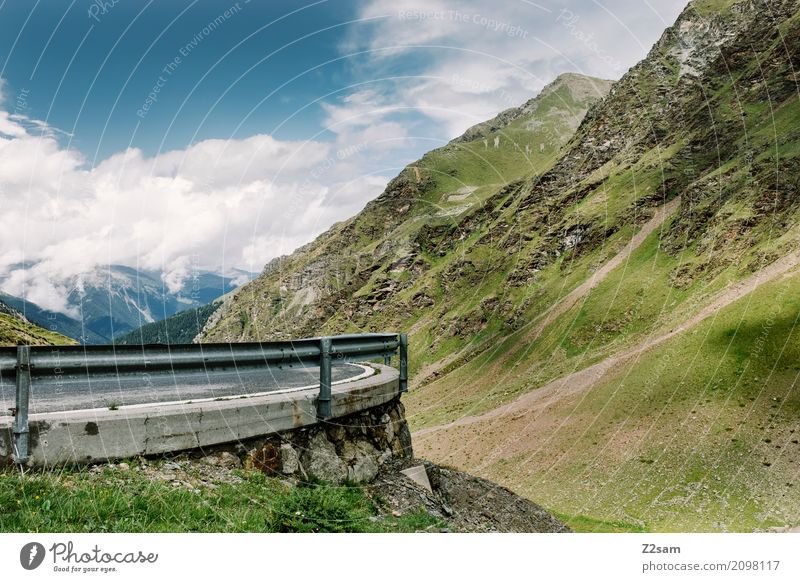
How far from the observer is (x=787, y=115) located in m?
80.7

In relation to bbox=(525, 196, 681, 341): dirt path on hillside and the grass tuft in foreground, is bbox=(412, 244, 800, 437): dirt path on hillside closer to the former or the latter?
bbox=(525, 196, 681, 341): dirt path on hillside

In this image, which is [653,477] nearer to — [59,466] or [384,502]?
[384,502]

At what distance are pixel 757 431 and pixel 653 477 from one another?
291 inches

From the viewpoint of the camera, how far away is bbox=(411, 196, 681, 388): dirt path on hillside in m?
87.4

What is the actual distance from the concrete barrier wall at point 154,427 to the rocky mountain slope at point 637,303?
16.7 m

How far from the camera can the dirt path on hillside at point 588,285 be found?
287 feet

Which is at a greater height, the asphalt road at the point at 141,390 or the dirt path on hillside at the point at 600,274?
the dirt path on hillside at the point at 600,274

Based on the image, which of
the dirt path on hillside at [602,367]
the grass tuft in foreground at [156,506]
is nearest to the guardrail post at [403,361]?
the grass tuft in foreground at [156,506]

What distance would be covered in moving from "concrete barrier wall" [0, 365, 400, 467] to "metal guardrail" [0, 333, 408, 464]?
19 cm

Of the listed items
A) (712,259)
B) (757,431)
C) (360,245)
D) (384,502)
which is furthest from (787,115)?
(360,245)

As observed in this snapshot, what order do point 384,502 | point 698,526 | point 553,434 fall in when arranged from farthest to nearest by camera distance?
point 553,434 < point 698,526 < point 384,502

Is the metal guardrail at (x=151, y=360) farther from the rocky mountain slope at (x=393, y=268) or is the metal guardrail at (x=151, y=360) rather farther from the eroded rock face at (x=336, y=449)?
the rocky mountain slope at (x=393, y=268)

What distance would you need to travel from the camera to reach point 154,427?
19.6 feet

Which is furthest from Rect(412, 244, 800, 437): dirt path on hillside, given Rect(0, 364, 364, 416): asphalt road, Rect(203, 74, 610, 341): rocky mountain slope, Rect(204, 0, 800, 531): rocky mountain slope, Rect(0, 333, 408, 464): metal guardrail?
Rect(0, 333, 408, 464): metal guardrail
